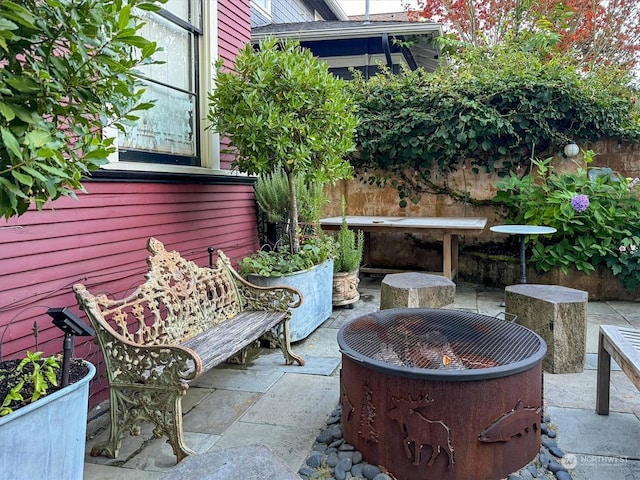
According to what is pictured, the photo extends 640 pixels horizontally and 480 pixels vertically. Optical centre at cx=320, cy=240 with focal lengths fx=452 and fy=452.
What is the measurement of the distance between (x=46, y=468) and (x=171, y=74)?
10.1ft

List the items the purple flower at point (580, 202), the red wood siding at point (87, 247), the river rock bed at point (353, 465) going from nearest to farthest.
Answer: the river rock bed at point (353, 465) < the red wood siding at point (87, 247) < the purple flower at point (580, 202)

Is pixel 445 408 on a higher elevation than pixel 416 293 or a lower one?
lower

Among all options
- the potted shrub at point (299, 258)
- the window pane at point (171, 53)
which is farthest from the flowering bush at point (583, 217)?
the window pane at point (171, 53)

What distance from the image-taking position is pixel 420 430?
6.13 feet

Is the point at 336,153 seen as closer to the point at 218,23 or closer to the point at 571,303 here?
the point at 218,23

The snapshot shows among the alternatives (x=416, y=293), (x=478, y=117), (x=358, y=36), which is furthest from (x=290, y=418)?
(x=358, y=36)

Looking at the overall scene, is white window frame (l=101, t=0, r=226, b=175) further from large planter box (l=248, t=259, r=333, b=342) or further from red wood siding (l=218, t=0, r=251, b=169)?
large planter box (l=248, t=259, r=333, b=342)

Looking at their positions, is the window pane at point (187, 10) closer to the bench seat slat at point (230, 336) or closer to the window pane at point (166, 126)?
the window pane at point (166, 126)

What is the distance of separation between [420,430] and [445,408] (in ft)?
0.46

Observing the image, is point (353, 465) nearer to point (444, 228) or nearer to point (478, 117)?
point (444, 228)

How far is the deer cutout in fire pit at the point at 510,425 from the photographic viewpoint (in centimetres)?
186

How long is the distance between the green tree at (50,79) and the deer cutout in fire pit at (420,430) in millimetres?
1535

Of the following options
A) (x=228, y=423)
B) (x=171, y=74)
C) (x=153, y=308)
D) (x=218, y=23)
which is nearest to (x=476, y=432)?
(x=228, y=423)

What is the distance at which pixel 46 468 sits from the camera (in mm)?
1618
